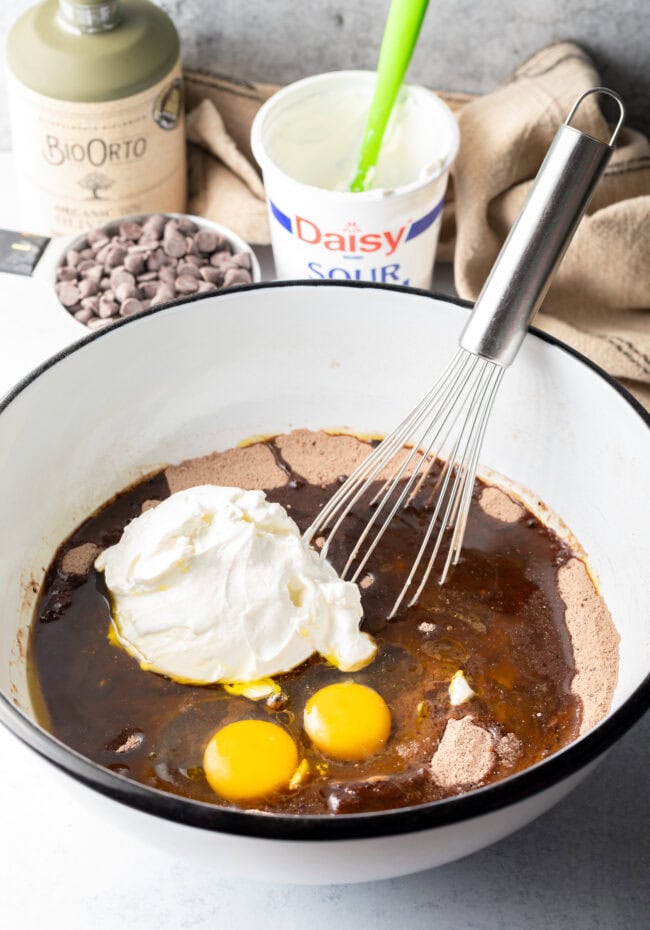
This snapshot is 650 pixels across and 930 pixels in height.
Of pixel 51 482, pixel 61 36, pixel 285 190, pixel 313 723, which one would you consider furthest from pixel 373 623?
pixel 61 36

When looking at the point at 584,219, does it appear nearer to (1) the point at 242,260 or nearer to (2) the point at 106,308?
(1) the point at 242,260

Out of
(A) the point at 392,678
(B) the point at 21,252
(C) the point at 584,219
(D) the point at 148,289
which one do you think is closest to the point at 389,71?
(C) the point at 584,219

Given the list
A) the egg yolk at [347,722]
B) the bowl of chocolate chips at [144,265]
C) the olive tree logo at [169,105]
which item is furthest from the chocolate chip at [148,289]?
the egg yolk at [347,722]

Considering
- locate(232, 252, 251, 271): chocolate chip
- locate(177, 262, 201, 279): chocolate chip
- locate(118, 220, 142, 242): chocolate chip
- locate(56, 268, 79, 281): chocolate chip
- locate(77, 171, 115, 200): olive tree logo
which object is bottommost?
locate(56, 268, 79, 281): chocolate chip

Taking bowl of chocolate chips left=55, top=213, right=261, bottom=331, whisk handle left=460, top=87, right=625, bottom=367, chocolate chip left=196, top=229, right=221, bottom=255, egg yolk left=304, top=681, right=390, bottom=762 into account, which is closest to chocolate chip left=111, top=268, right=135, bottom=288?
bowl of chocolate chips left=55, top=213, right=261, bottom=331

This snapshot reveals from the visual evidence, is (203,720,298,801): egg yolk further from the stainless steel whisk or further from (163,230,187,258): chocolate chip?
(163,230,187,258): chocolate chip

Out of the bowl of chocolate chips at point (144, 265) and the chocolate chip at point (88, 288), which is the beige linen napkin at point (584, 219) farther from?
the chocolate chip at point (88, 288)
